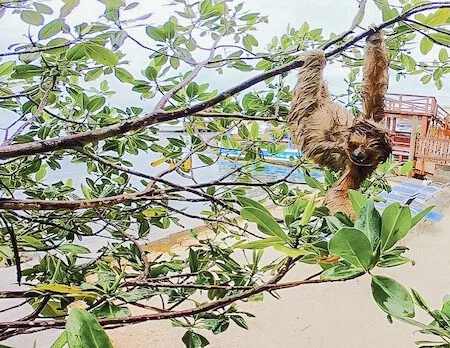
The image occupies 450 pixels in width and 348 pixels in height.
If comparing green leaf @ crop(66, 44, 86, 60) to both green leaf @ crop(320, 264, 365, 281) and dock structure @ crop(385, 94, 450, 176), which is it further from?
dock structure @ crop(385, 94, 450, 176)

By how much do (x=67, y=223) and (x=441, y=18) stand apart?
545mm

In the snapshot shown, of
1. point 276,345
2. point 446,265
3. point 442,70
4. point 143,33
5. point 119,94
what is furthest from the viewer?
point 446,265

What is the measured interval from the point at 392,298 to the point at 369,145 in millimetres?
204

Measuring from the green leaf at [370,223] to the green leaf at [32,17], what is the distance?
0.36 meters

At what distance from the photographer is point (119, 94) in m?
0.76

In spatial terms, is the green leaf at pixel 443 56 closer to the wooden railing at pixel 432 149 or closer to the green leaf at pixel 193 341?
the green leaf at pixel 193 341

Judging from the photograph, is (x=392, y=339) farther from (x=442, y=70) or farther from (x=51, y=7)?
(x=51, y=7)

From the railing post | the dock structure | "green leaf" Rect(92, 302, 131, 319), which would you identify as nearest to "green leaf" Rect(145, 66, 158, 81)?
"green leaf" Rect(92, 302, 131, 319)

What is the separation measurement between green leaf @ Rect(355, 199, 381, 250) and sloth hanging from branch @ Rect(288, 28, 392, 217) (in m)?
0.16

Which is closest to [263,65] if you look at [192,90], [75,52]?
[192,90]

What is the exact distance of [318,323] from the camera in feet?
6.13

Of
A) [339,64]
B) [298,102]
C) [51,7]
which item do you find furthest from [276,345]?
[51,7]

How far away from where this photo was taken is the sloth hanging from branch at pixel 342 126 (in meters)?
0.39

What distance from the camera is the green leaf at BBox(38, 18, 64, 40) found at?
0.39 meters
